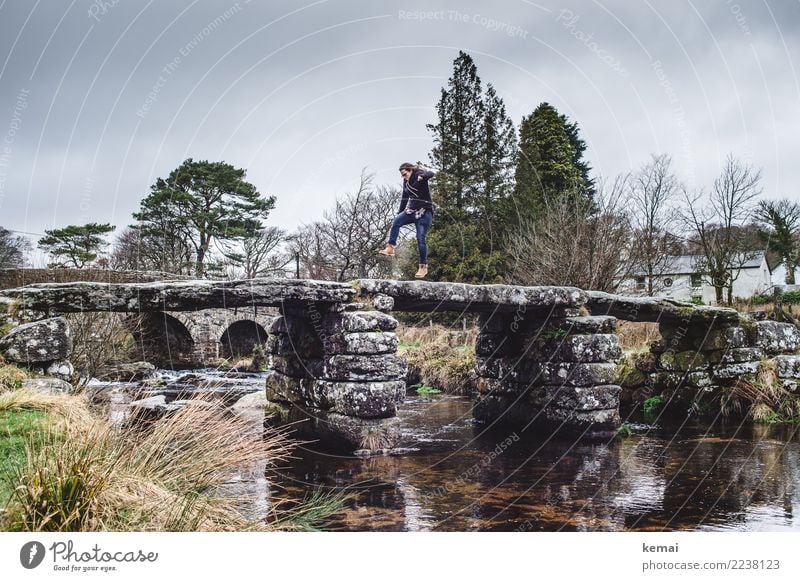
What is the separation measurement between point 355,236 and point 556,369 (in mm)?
10035

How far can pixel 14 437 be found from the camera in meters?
4.54

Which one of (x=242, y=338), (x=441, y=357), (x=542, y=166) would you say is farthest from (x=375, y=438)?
(x=242, y=338)

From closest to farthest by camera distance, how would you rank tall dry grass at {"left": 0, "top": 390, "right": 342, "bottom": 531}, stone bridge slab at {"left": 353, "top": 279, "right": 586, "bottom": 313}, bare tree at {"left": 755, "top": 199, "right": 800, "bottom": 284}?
tall dry grass at {"left": 0, "top": 390, "right": 342, "bottom": 531} < stone bridge slab at {"left": 353, "top": 279, "right": 586, "bottom": 313} < bare tree at {"left": 755, "top": 199, "right": 800, "bottom": 284}

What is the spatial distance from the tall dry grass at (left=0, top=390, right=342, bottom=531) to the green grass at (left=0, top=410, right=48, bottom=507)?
3.5 inches

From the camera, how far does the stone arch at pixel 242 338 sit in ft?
87.8

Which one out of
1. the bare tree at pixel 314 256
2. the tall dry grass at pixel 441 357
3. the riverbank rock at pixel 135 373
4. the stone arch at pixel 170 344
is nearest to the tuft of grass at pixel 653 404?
the tall dry grass at pixel 441 357

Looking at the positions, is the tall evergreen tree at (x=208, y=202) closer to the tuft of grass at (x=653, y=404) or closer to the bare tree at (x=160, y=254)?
the bare tree at (x=160, y=254)

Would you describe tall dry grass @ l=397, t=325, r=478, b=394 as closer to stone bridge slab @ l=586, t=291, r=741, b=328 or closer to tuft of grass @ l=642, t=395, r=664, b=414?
tuft of grass @ l=642, t=395, r=664, b=414

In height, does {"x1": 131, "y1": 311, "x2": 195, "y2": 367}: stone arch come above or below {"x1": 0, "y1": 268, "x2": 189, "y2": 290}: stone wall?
below

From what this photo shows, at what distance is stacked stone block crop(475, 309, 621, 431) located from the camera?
9594mm

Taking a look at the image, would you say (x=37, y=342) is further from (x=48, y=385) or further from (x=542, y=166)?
(x=542, y=166)

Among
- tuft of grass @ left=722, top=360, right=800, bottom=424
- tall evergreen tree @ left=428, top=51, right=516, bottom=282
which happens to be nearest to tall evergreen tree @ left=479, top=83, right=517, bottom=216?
tall evergreen tree @ left=428, top=51, right=516, bottom=282

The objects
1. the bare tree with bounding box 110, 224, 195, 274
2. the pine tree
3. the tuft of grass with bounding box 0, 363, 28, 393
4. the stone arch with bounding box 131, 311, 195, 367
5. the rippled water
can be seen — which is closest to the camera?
the rippled water

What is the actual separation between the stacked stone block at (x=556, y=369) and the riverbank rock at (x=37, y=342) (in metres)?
7.13
